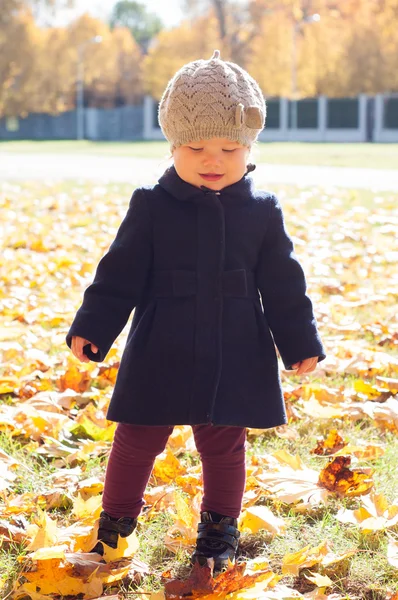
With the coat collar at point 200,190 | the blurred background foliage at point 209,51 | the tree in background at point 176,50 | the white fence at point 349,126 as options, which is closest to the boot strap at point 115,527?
the coat collar at point 200,190

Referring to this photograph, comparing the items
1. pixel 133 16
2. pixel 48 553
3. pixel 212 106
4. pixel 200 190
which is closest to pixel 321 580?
pixel 48 553

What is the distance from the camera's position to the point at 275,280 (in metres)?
2.32

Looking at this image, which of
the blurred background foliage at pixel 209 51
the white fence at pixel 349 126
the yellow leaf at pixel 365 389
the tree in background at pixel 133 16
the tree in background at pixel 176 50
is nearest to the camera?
the yellow leaf at pixel 365 389

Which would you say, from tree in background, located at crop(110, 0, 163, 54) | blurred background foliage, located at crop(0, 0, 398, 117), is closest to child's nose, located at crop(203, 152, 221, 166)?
blurred background foliage, located at crop(0, 0, 398, 117)

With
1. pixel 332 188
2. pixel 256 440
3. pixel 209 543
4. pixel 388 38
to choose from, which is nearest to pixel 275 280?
pixel 209 543

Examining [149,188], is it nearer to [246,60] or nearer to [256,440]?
[256,440]

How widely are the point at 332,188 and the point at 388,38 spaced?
111 feet

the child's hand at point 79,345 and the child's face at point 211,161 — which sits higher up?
the child's face at point 211,161

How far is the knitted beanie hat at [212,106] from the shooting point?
2193 millimetres

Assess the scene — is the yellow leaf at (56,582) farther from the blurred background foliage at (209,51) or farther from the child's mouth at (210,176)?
the blurred background foliage at (209,51)

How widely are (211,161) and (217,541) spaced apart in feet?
3.10

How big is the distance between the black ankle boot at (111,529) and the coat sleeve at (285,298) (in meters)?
0.58

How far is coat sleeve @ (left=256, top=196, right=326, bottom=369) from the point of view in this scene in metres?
2.30

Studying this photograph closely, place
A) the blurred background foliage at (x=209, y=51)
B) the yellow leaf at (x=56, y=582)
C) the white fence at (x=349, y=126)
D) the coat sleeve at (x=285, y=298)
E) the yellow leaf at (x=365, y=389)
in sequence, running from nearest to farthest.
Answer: the yellow leaf at (x=56, y=582)
the coat sleeve at (x=285, y=298)
the yellow leaf at (x=365, y=389)
the white fence at (x=349, y=126)
the blurred background foliage at (x=209, y=51)
